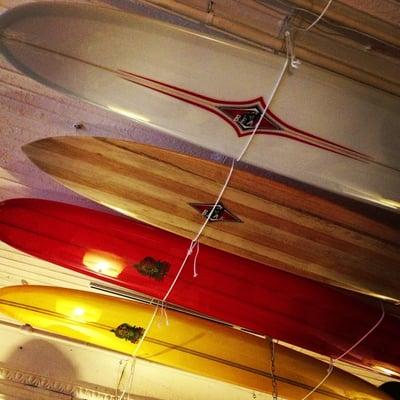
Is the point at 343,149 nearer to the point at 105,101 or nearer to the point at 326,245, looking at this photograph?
the point at 326,245

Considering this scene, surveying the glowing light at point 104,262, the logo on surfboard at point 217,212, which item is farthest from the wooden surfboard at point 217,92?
the glowing light at point 104,262

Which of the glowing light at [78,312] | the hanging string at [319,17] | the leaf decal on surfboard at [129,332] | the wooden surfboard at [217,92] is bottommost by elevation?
the leaf decal on surfboard at [129,332]

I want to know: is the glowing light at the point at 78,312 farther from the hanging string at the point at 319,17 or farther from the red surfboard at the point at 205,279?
the hanging string at the point at 319,17

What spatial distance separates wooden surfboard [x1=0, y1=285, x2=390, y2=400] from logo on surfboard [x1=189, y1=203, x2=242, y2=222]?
55cm

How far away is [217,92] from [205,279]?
31.5 inches

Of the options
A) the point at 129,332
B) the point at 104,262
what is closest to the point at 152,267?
the point at 104,262

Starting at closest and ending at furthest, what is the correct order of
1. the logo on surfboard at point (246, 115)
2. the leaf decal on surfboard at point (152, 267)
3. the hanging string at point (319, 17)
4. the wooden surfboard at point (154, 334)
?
the hanging string at point (319, 17), the logo on surfboard at point (246, 115), the leaf decal on surfboard at point (152, 267), the wooden surfboard at point (154, 334)

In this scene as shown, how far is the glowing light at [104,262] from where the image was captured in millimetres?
1576

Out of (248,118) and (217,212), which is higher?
(248,118)

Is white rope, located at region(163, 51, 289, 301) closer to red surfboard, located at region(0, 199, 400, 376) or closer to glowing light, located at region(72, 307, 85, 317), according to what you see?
red surfboard, located at region(0, 199, 400, 376)

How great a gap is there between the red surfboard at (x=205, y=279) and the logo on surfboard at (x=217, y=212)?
0.16m

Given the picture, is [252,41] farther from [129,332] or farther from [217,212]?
[129,332]

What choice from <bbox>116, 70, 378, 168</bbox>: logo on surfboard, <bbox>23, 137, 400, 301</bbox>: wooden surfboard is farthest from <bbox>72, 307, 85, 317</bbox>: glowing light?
<bbox>116, 70, 378, 168</bbox>: logo on surfboard

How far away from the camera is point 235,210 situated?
153 centimetres
